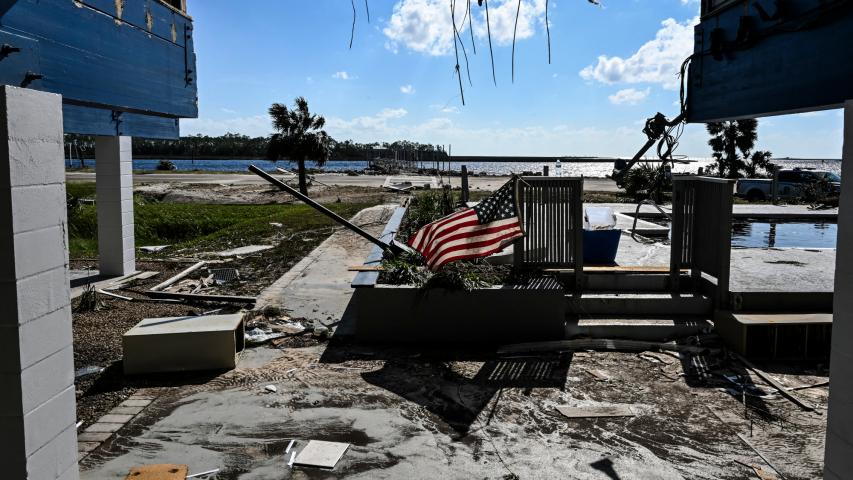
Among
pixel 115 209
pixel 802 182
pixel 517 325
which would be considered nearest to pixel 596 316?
pixel 517 325

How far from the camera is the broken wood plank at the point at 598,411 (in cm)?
638

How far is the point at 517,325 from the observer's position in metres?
8.68

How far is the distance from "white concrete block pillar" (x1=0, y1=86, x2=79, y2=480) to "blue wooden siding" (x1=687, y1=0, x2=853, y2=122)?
4553 mm

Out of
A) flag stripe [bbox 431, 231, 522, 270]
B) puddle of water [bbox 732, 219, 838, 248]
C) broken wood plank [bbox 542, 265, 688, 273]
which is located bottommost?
broken wood plank [bbox 542, 265, 688, 273]

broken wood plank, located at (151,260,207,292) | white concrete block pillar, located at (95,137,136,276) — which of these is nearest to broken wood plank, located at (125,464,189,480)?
broken wood plank, located at (151,260,207,292)

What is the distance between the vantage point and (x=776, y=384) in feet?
23.3

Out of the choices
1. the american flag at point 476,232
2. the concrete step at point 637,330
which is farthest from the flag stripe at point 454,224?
the concrete step at point 637,330

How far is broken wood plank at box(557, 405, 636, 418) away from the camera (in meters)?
6.38

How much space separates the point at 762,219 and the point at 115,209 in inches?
651

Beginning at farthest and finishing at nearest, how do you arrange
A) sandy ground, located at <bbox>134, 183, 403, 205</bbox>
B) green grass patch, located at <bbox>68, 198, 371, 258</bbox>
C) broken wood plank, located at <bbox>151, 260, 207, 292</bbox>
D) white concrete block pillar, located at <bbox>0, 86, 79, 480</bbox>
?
sandy ground, located at <bbox>134, 183, 403, 205</bbox>
green grass patch, located at <bbox>68, 198, 371, 258</bbox>
broken wood plank, located at <bbox>151, 260, 207, 292</bbox>
white concrete block pillar, located at <bbox>0, 86, 79, 480</bbox>

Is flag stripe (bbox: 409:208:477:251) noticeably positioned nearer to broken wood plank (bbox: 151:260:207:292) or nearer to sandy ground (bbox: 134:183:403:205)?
broken wood plank (bbox: 151:260:207:292)

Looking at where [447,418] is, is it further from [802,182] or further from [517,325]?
[802,182]

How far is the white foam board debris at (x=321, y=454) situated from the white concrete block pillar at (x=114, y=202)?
→ 8.94 m

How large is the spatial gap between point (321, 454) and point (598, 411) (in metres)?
2.72
